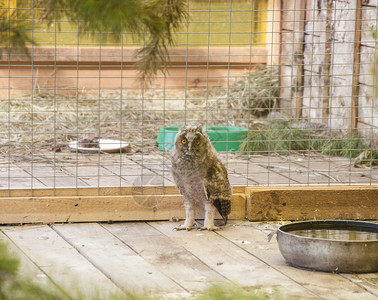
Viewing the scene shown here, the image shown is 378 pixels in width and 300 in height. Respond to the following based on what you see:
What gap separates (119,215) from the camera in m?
3.61

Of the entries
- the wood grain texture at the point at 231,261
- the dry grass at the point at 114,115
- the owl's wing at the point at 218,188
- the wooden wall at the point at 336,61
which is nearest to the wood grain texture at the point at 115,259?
the wood grain texture at the point at 231,261

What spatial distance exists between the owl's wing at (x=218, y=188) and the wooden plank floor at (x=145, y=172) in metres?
0.47

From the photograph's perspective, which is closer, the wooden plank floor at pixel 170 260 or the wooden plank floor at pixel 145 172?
the wooden plank floor at pixel 170 260

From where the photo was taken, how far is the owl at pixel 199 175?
335cm

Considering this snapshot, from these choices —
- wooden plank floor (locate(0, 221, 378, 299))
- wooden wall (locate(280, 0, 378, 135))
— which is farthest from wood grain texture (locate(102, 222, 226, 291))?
wooden wall (locate(280, 0, 378, 135))

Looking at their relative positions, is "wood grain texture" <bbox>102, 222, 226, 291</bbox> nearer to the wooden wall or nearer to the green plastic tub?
the wooden wall

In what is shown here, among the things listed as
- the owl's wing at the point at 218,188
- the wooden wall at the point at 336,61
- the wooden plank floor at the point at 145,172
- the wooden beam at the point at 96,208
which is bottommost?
the wooden beam at the point at 96,208

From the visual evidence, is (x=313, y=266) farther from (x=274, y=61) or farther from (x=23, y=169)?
(x=274, y=61)

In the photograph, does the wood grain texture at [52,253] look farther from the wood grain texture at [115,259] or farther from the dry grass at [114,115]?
the dry grass at [114,115]

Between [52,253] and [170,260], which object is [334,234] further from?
[52,253]

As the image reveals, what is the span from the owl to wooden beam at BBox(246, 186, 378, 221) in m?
0.25

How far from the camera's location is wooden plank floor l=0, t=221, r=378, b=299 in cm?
262

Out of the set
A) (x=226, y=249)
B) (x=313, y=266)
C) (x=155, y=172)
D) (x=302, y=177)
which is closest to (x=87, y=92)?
(x=155, y=172)

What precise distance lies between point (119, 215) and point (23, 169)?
3.88ft
